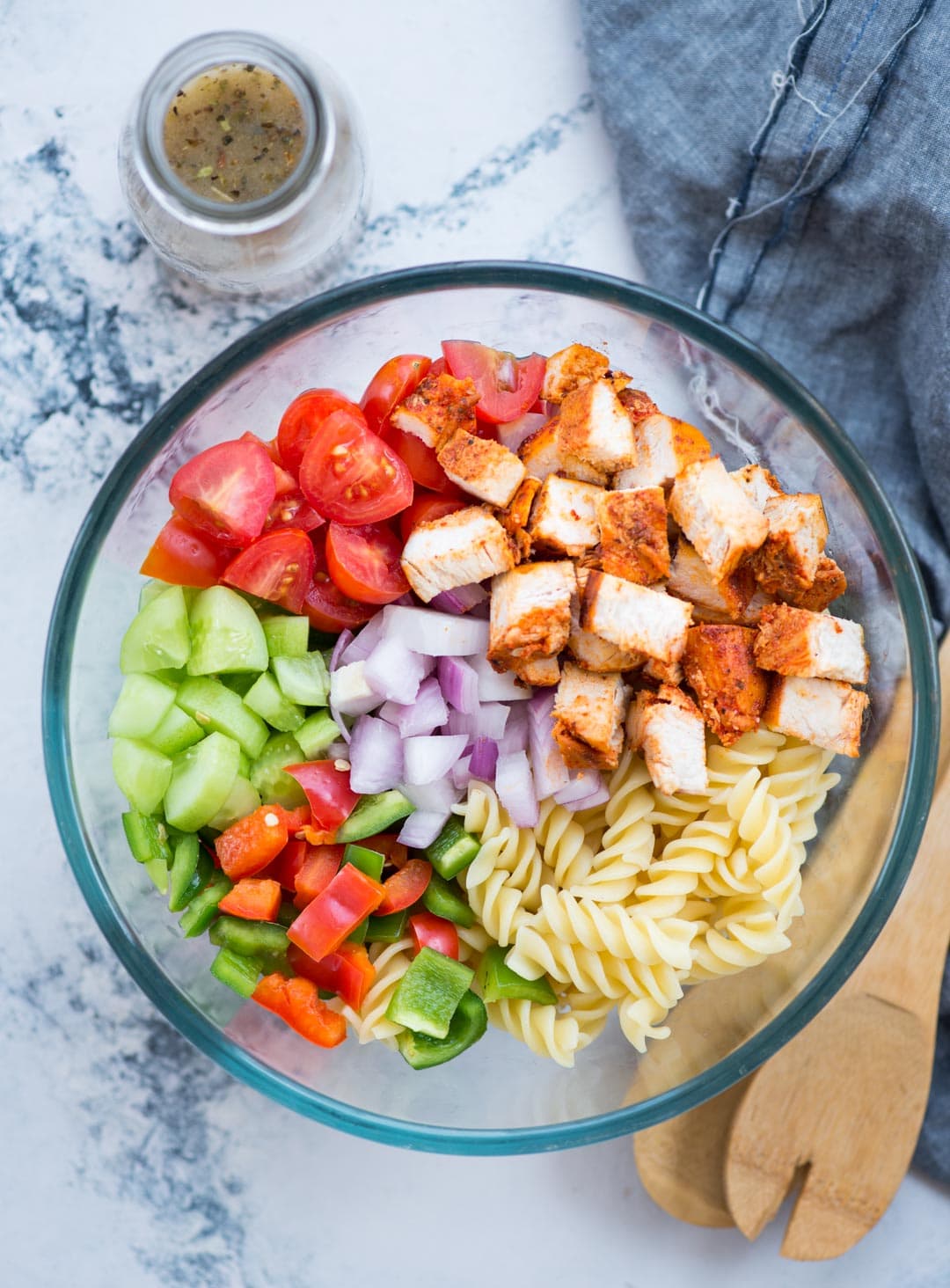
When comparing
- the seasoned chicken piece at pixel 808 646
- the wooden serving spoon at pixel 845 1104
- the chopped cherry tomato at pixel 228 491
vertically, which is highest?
the chopped cherry tomato at pixel 228 491

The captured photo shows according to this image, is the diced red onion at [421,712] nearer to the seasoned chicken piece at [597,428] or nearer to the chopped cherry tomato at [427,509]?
the chopped cherry tomato at [427,509]

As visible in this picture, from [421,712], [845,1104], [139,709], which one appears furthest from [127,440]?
[845,1104]

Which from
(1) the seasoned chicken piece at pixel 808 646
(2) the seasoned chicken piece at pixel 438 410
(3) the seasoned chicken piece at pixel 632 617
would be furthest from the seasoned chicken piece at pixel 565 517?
(1) the seasoned chicken piece at pixel 808 646

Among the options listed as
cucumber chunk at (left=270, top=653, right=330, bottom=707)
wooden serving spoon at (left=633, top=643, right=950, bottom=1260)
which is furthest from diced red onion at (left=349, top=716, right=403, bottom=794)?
wooden serving spoon at (left=633, top=643, right=950, bottom=1260)

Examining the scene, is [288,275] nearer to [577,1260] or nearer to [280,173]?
[280,173]

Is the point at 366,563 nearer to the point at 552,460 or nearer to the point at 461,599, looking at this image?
the point at 461,599

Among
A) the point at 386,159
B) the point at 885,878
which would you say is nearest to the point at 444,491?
the point at 386,159
